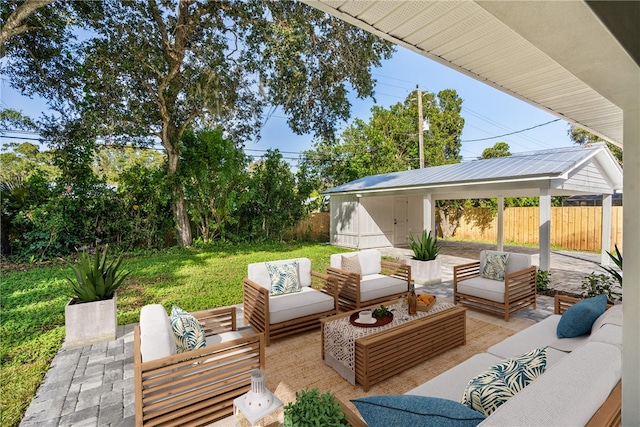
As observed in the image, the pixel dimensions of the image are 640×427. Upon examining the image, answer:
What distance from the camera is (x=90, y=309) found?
152 inches

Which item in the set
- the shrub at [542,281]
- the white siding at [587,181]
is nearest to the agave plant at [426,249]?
the shrub at [542,281]

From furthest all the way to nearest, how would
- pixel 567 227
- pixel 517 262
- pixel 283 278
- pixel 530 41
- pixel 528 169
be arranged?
1. pixel 567 227
2. pixel 528 169
3. pixel 517 262
4. pixel 283 278
5. pixel 530 41

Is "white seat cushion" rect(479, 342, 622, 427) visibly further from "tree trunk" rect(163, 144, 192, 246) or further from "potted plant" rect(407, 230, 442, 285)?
"tree trunk" rect(163, 144, 192, 246)

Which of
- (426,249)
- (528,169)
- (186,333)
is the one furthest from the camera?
(528,169)

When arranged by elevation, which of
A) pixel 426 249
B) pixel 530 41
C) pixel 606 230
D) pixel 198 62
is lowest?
pixel 426 249

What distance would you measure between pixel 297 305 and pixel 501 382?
2.84 m

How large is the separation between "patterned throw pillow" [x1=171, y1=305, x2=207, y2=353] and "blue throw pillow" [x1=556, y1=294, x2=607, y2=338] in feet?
10.8

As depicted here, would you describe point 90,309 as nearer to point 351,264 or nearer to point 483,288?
point 351,264

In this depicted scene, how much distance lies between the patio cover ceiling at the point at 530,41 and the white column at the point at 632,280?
0.25 metres

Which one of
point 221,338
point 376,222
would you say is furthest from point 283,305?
point 376,222

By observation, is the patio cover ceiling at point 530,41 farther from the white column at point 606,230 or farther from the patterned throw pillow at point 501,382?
the white column at point 606,230

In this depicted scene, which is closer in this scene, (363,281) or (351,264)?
(363,281)

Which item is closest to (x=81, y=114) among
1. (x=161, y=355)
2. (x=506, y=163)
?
(x=161, y=355)

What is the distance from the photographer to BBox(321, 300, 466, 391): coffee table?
2.86 meters
